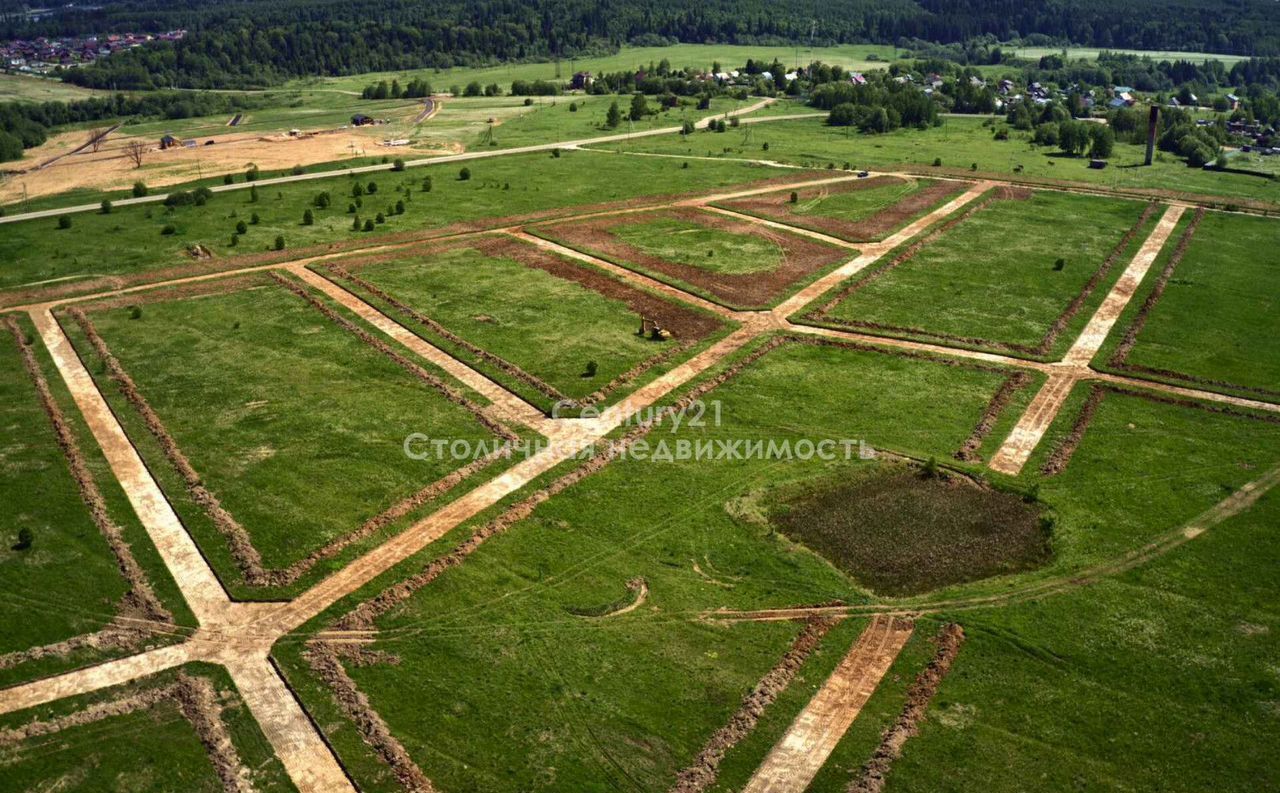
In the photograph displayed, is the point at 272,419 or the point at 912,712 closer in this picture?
the point at 912,712

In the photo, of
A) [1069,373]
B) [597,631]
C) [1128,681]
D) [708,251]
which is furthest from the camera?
[708,251]

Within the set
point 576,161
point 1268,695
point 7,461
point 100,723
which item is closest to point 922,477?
point 1268,695

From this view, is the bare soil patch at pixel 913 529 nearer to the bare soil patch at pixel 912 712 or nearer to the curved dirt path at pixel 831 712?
the curved dirt path at pixel 831 712

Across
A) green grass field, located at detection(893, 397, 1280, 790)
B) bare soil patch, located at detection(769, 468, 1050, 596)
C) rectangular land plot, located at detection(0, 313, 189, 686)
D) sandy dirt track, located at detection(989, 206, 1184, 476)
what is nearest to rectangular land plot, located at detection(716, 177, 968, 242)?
sandy dirt track, located at detection(989, 206, 1184, 476)

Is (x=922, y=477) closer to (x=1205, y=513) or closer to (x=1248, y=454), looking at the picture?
(x=1205, y=513)

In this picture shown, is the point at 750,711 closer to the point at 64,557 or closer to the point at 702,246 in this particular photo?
the point at 64,557

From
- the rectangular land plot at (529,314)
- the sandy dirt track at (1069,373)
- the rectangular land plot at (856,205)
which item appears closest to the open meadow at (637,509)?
the sandy dirt track at (1069,373)

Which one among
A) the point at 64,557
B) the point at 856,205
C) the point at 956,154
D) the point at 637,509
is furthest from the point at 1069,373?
the point at 956,154
